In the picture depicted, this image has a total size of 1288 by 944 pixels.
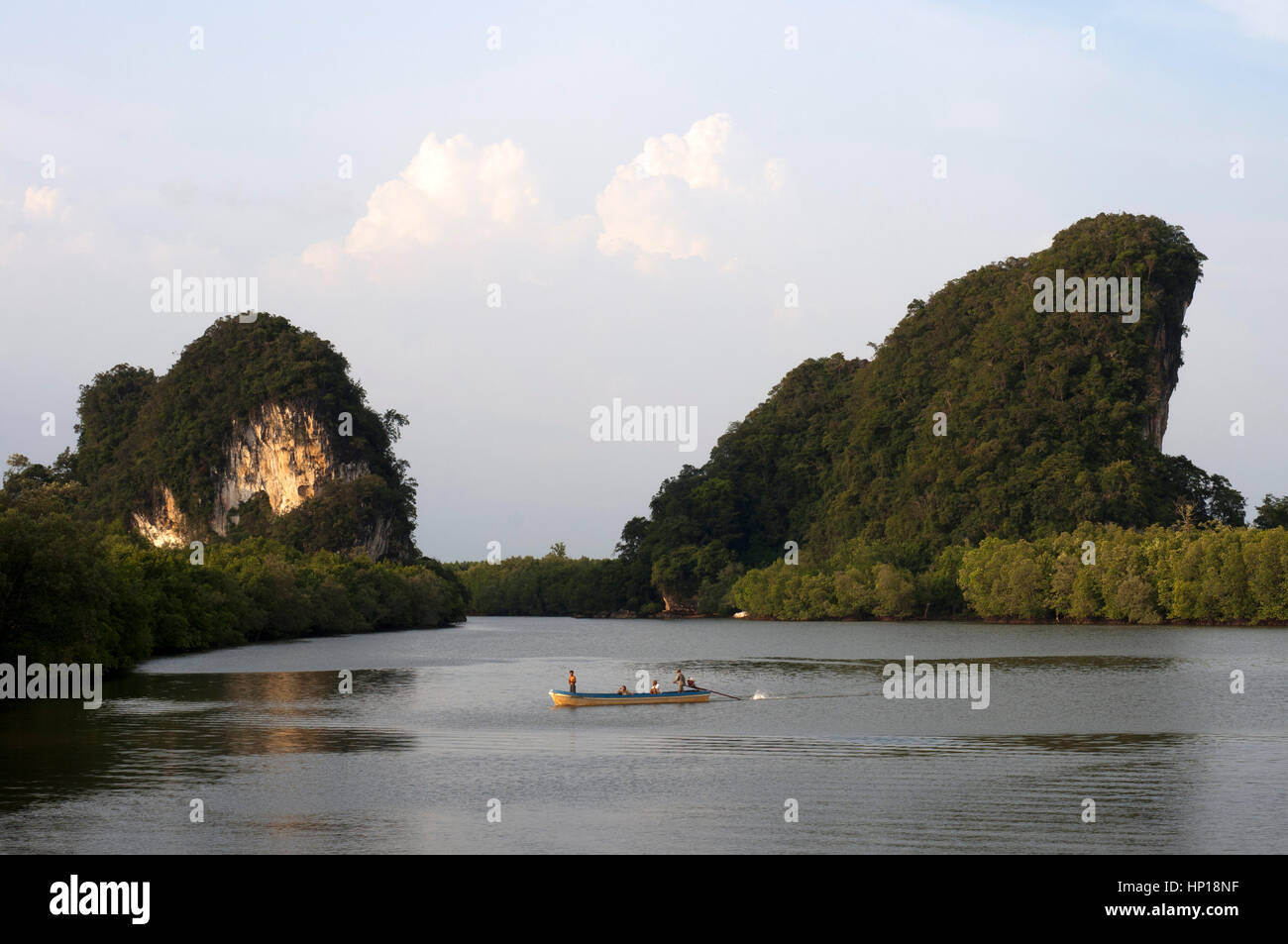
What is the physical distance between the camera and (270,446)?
437 ft

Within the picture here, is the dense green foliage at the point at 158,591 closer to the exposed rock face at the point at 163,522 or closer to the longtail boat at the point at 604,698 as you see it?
the exposed rock face at the point at 163,522

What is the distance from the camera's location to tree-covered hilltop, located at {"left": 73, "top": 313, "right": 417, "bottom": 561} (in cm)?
12250

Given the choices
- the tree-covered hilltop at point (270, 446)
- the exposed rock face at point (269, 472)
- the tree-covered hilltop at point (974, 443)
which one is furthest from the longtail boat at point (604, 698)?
the exposed rock face at point (269, 472)

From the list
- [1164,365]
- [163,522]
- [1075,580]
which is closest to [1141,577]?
[1075,580]

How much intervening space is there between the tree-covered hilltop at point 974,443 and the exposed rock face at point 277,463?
36964 millimetres

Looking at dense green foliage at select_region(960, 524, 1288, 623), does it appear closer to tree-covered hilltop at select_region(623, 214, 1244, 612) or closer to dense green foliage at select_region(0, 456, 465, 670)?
tree-covered hilltop at select_region(623, 214, 1244, 612)

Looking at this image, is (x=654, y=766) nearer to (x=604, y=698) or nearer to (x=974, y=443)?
(x=604, y=698)

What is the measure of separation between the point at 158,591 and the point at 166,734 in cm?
3061

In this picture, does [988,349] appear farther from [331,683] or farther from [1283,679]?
[331,683]

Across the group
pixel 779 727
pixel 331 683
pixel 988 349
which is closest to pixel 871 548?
pixel 988 349

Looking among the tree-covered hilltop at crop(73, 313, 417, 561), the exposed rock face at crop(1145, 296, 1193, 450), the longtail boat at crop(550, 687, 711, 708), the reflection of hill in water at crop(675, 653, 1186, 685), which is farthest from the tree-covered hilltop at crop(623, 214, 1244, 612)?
the longtail boat at crop(550, 687, 711, 708)

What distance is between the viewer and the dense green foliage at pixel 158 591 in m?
36.2
